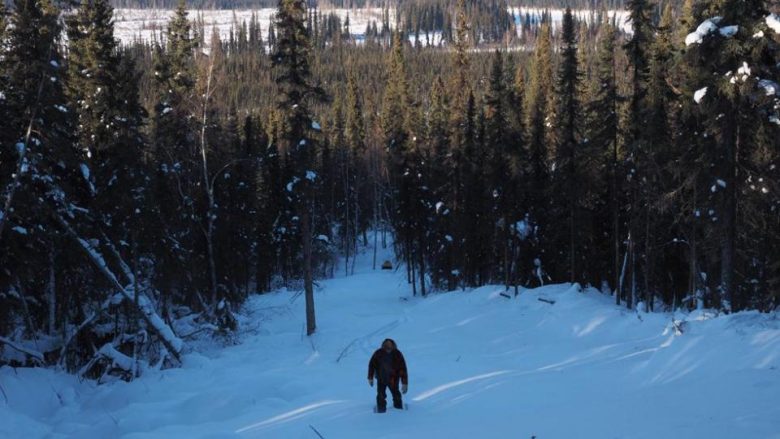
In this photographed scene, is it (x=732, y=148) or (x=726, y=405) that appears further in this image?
(x=732, y=148)

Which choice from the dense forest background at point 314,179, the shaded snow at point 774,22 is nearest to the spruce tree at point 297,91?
the dense forest background at point 314,179

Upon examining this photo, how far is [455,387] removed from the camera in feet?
42.5

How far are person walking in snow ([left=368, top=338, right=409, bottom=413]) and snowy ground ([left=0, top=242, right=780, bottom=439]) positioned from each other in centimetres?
33

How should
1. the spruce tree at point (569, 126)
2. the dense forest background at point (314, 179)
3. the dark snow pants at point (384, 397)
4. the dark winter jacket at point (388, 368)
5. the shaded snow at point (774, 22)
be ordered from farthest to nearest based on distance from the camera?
the spruce tree at point (569, 126)
the shaded snow at point (774, 22)
the dense forest background at point (314, 179)
the dark winter jacket at point (388, 368)
the dark snow pants at point (384, 397)

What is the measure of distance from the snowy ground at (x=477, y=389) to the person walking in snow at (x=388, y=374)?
33 cm

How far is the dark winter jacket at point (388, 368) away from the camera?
Answer: 36.1 ft

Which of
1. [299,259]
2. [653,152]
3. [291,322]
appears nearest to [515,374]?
[653,152]

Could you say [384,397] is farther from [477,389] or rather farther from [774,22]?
[774,22]

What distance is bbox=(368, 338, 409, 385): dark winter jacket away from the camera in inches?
434

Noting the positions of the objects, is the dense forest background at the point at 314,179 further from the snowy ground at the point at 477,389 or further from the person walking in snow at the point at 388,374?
the person walking in snow at the point at 388,374

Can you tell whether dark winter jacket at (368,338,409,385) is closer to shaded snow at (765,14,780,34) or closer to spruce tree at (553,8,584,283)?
shaded snow at (765,14,780,34)

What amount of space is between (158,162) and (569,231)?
2173cm

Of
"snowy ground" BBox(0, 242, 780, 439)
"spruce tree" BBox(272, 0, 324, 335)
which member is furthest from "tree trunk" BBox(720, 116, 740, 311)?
"spruce tree" BBox(272, 0, 324, 335)

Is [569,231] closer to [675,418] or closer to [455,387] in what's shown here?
[455,387]
